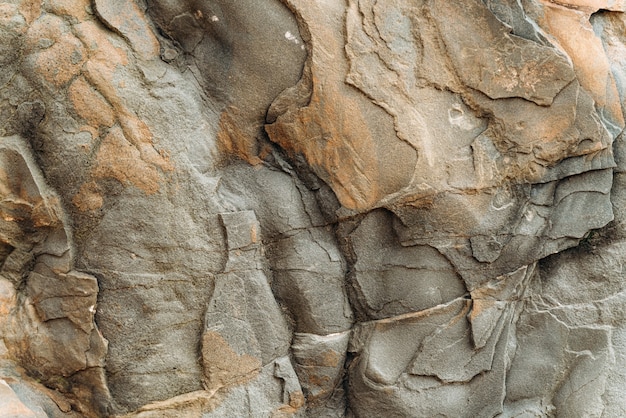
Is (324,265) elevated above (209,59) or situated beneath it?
situated beneath

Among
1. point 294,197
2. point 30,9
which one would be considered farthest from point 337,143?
point 30,9

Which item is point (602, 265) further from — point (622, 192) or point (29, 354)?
point (29, 354)

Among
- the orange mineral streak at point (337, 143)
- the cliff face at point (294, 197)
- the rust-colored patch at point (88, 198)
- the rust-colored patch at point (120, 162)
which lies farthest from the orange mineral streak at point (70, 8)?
the orange mineral streak at point (337, 143)

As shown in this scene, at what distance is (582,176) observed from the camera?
77.7 inches

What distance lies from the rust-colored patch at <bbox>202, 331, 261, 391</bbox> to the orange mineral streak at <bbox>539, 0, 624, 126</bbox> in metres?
1.15

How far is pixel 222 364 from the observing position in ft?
6.14

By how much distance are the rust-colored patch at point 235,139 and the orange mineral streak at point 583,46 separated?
32.2 inches

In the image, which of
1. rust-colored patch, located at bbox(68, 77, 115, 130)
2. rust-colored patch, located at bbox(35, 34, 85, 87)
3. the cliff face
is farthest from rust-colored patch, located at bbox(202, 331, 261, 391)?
rust-colored patch, located at bbox(35, 34, 85, 87)

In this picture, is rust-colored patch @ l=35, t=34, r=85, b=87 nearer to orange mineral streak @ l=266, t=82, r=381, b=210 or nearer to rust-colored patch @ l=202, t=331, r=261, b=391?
orange mineral streak @ l=266, t=82, r=381, b=210

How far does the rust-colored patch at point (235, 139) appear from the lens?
1869 millimetres

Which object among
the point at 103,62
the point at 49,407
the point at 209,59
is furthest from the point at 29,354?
the point at 209,59

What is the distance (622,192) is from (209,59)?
1.21m

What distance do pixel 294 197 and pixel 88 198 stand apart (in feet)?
1.71

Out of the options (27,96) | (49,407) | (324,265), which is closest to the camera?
(27,96)
